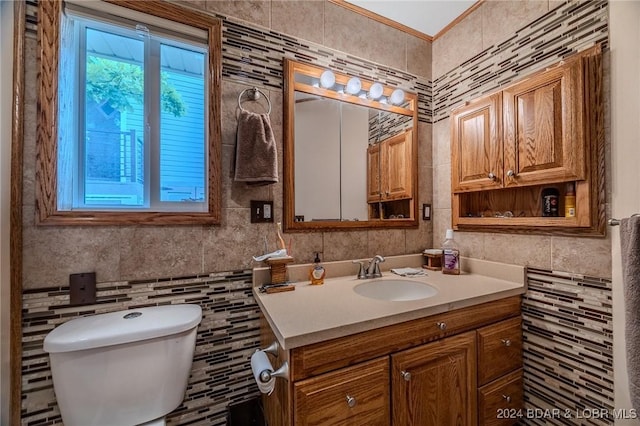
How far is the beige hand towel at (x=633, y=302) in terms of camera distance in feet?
2.57

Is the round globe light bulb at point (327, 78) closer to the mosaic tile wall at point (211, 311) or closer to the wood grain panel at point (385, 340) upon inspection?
the mosaic tile wall at point (211, 311)

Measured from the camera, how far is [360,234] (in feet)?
4.85

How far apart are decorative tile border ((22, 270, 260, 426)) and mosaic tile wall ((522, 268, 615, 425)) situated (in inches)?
52.1

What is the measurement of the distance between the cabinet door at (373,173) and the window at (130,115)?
846 mm

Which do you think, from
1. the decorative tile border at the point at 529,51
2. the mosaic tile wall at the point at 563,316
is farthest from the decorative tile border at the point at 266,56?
the mosaic tile wall at the point at 563,316

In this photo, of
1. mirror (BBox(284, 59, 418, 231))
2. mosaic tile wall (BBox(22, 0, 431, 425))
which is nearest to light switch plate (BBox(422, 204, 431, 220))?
mirror (BBox(284, 59, 418, 231))

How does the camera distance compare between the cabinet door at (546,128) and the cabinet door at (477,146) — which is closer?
the cabinet door at (546,128)

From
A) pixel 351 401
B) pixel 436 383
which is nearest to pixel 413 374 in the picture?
pixel 436 383

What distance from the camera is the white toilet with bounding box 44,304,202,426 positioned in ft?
2.58

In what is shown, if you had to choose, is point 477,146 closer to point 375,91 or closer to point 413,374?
point 375,91

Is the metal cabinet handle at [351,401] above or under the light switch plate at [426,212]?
under

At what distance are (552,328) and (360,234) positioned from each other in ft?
3.18

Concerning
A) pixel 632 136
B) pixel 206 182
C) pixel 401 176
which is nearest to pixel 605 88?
pixel 632 136

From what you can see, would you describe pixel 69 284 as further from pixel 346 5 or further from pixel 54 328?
pixel 346 5
